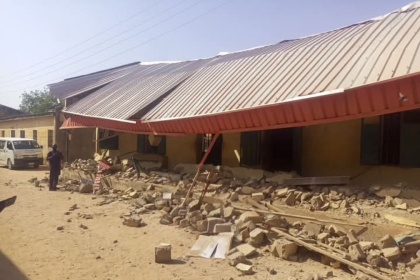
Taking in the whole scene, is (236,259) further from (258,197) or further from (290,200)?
(258,197)

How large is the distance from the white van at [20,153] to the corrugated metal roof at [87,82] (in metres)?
3.37

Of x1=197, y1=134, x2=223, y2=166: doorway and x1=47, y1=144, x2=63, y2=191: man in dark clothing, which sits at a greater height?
x1=197, y1=134, x2=223, y2=166: doorway

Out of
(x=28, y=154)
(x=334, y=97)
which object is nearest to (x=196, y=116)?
(x=334, y=97)

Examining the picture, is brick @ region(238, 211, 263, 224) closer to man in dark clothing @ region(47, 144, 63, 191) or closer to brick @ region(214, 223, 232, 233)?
brick @ region(214, 223, 232, 233)

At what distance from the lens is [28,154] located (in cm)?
2123

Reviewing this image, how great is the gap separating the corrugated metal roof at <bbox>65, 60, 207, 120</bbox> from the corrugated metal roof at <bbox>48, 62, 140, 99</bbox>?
2245 mm

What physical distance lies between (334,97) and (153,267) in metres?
4.42

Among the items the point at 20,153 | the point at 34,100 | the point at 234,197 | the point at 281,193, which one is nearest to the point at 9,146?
the point at 20,153

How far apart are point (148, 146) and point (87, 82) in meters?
9.39

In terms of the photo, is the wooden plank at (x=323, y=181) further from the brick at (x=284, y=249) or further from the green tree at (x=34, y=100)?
the green tree at (x=34, y=100)

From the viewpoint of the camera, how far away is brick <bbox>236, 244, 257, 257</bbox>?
6.28m

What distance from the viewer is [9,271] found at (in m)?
5.54

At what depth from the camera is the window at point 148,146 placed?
14.1 meters

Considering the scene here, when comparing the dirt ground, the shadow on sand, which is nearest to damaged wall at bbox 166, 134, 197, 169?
the dirt ground
